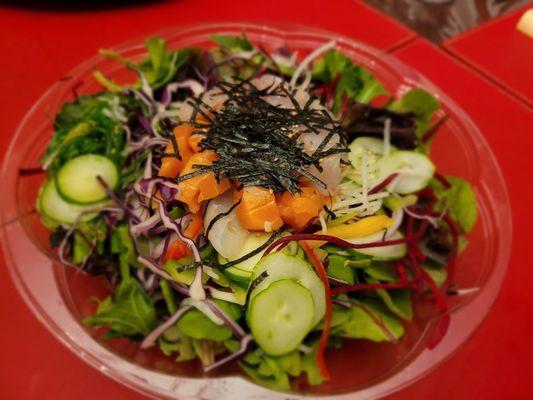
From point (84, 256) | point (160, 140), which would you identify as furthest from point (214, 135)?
point (84, 256)

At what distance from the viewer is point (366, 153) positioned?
4.75 ft

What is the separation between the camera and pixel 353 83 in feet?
5.68

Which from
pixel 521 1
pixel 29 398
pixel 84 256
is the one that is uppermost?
pixel 521 1

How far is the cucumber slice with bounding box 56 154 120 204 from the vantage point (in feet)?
4.83

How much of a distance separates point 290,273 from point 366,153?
490mm

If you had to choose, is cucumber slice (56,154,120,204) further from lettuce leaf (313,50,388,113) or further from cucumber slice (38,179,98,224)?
lettuce leaf (313,50,388,113)

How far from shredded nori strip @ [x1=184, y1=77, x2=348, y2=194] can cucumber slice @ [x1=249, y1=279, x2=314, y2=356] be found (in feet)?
0.80

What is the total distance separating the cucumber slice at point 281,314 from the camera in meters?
1.08

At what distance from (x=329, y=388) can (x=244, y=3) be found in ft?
6.33

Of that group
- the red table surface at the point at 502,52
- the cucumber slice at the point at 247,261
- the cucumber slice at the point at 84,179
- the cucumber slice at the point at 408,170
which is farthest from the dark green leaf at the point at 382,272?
the red table surface at the point at 502,52

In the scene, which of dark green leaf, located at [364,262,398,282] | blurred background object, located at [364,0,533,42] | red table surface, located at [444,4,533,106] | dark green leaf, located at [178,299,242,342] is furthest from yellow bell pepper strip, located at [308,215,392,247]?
blurred background object, located at [364,0,533,42]

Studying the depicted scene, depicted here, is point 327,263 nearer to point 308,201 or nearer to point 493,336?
point 308,201

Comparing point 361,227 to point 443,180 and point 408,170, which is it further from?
point 443,180

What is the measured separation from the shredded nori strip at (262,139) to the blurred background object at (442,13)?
1.34m
